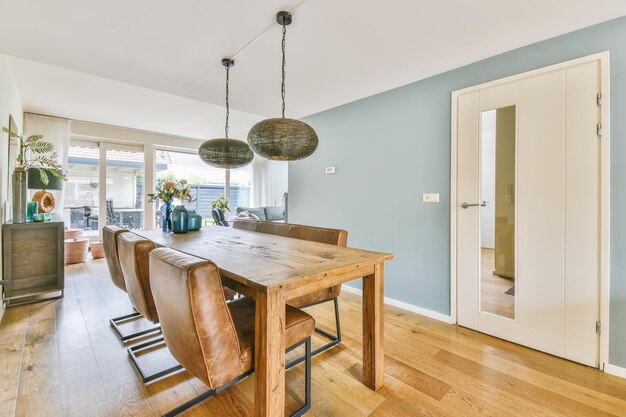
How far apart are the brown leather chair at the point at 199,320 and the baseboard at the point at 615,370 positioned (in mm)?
2288

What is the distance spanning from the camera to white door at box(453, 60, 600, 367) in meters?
1.92

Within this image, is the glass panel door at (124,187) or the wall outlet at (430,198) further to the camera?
the glass panel door at (124,187)

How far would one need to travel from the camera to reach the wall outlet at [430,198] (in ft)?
8.79

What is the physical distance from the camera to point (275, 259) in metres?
1.62

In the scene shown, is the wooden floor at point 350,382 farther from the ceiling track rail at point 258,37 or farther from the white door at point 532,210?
the ceiling track rail at point 258,37

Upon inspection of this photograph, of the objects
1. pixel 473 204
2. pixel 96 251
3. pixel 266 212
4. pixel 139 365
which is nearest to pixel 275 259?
pixel 139 365

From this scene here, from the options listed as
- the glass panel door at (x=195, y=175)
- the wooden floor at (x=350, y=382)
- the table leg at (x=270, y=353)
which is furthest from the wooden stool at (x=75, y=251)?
the table leg at (x=270, y=353)

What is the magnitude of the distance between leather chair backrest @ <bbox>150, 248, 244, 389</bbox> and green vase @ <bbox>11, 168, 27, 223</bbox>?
9.00ft

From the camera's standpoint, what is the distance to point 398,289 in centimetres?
298

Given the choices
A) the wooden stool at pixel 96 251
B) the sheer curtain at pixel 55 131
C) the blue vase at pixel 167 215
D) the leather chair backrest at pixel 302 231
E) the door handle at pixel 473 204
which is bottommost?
the wooden stool at pixel 96 251

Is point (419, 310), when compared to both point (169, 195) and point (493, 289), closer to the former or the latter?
point (493, 289)

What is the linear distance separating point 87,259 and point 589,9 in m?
6.60

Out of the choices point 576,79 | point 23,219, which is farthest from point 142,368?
point 576,79

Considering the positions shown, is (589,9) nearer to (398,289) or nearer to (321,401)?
(398,289)
